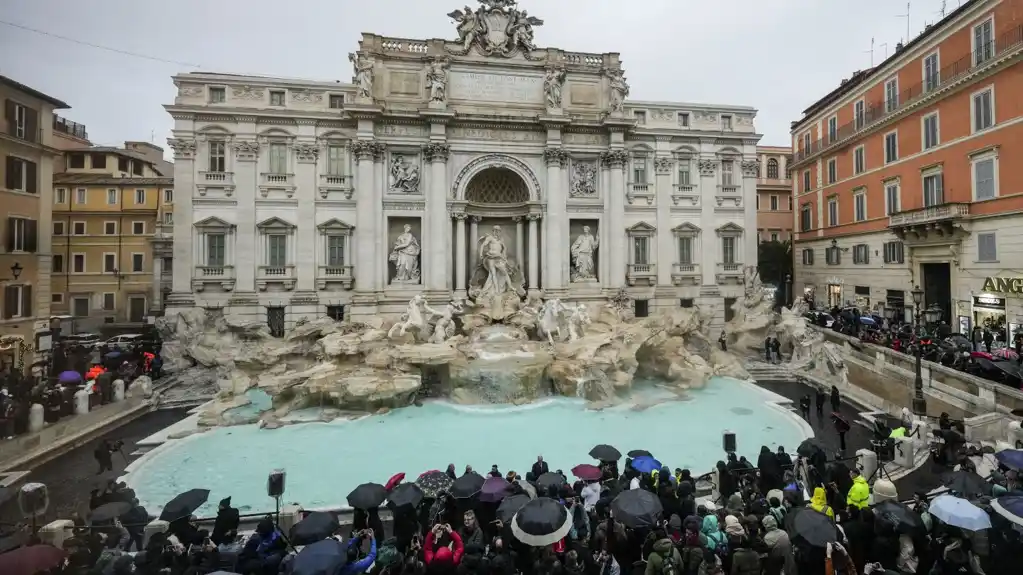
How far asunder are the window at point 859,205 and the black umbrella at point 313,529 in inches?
1218

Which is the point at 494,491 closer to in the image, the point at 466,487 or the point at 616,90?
the point at 466,487

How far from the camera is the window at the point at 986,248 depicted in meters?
18.6

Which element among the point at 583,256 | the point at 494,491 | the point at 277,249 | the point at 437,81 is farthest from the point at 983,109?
the point at 277,249

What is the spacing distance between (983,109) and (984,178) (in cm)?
283

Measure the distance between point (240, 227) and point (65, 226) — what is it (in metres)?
8.52

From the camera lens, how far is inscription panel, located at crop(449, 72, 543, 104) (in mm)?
22844

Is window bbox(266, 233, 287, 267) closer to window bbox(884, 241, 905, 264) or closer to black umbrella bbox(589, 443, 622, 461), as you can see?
black umbrella bbox(589, 443, 622, 461)

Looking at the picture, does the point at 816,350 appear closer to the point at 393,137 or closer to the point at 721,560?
the point at 721,560

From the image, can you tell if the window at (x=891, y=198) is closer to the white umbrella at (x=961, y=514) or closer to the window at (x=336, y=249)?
the white umbrella at (x=961, y=514)

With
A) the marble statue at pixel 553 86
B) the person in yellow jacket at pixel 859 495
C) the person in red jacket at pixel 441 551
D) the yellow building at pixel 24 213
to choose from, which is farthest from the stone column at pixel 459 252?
the person in yellow jacket at pixel 859 495

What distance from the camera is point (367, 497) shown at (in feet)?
22.2

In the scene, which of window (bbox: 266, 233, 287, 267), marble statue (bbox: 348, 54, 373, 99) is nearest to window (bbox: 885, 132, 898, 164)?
marble statue (bbox: 348, 54, 373, 99)

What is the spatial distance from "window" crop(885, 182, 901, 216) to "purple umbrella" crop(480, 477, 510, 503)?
2628 cm

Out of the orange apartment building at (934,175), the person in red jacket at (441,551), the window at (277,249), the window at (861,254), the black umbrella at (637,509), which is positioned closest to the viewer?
the person in red jacket at (441,551)
